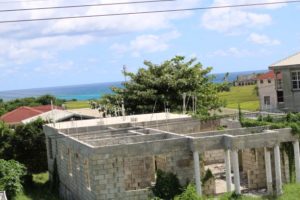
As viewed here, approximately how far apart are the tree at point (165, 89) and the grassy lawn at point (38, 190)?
10399 millimetres

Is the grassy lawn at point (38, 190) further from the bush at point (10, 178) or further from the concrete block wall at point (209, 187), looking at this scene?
A: the concrete block wall at point (209, 187)

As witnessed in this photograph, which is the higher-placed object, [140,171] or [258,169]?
[140,171]

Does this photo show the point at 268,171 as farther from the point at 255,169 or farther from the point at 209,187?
the point at 209,187

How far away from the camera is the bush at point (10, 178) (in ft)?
97.8

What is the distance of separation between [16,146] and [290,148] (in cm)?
1996

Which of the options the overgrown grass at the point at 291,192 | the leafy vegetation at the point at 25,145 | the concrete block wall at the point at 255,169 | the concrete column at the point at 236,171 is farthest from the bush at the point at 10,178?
the overgrown grass at the point at 291,192

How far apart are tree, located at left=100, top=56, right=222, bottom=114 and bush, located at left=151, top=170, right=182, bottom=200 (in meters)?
19.7

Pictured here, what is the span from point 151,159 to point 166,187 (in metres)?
3.50

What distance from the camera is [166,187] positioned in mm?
22781

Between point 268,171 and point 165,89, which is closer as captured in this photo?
point 268,171

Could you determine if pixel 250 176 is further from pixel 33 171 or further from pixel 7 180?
pixel 33 171

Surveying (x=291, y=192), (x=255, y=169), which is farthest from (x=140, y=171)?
(x=291, y=192)

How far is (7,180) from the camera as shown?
30062 mm

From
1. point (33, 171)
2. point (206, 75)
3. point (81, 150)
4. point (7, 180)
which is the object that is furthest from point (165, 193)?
point (206, 75)
